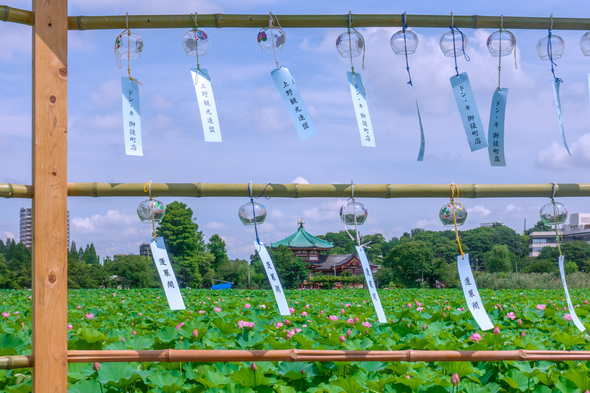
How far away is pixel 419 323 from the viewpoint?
433 centimetres

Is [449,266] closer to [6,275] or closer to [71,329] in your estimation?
[6,275]

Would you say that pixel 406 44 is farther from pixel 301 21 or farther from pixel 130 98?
pixel 130 98

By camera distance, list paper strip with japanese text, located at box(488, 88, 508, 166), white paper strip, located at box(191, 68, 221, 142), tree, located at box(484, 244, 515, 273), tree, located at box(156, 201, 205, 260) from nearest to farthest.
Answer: white paper strip, located at box(191, 68, 221, 142)
paper strip with japanese text, located at box(488, 88, 508, 166)
tree, located at box(156, 201, 205, 260)
tree, located at box(484, 244, 515, 273)

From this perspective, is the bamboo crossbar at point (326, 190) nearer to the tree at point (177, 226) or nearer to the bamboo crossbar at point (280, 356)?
the tree at point (177, 226)

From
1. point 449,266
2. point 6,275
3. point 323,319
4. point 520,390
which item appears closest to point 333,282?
point 449,266

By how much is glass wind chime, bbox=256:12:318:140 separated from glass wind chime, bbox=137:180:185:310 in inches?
23.5

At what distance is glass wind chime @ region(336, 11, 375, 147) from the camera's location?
6.68ft

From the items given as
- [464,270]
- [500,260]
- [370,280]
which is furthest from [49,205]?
[500,260]

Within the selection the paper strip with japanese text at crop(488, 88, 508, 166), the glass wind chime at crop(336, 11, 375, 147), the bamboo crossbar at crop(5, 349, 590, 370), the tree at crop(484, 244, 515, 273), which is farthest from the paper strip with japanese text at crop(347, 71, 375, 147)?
the tree at crop(484, 244, 515, 273)

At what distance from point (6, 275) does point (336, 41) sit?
21.7 meters

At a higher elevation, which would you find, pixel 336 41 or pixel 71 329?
pixel 336 41

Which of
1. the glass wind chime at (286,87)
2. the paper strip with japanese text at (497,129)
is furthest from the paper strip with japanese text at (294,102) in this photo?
the paper strip with japanese text at (497,129)

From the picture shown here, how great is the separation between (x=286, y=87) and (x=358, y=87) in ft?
0.95

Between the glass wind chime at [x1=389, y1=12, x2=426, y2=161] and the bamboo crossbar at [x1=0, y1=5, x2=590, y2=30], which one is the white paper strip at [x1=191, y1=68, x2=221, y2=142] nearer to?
the bamboo crossbar at [x1=0, y1=5, x2=590, y2=30]
